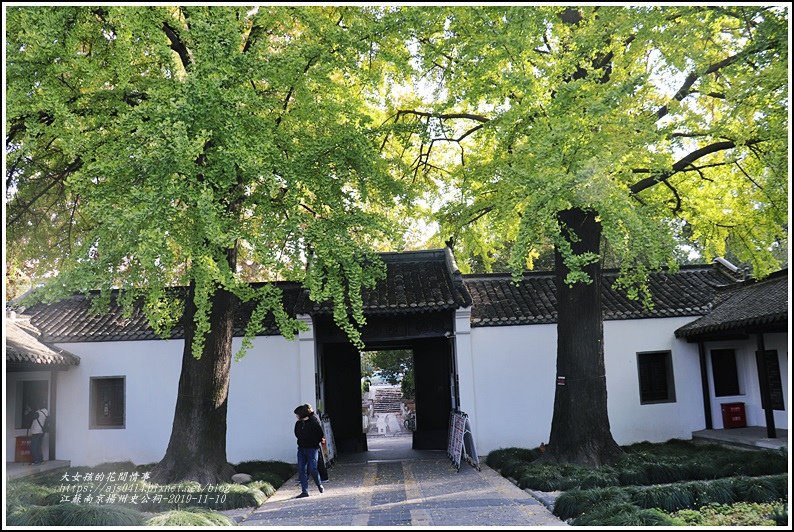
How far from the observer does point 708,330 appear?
14.8m

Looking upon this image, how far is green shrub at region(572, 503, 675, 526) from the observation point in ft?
23.3

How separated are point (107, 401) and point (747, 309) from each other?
1474 centimetres

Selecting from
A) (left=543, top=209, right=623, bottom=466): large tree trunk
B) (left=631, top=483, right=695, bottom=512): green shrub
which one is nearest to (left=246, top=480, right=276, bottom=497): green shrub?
(left=543, top=209, right=623, bottom=466): large tree trunk

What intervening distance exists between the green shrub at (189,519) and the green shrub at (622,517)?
430 cm

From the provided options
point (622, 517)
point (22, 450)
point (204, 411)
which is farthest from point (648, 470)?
point (22, 450)

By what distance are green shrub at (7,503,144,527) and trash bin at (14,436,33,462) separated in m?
8.15

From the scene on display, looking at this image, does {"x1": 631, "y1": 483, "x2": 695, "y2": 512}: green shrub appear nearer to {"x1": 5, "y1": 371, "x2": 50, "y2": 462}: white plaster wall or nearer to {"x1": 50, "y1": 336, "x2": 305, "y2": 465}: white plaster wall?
{"x1": 50, "y1": 336, "x2": 305, "y2": 465}: white plaster wall

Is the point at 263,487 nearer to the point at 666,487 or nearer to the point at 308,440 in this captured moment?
the point at 308,440

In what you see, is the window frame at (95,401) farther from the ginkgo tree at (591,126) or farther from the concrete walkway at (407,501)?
the ginkgo tree at (591,126)

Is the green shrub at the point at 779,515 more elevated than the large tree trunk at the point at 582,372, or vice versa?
the large tree trunk at the point at 582,372

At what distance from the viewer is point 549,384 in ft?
51.7

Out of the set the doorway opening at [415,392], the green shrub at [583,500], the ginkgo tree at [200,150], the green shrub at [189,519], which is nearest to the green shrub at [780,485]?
the green shrub at [583,500]

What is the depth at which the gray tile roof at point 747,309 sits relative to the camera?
43.0 feet

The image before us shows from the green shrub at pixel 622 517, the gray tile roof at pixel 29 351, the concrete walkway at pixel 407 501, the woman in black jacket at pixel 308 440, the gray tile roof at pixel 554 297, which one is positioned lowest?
the concrete walkway at pixel 407 501
